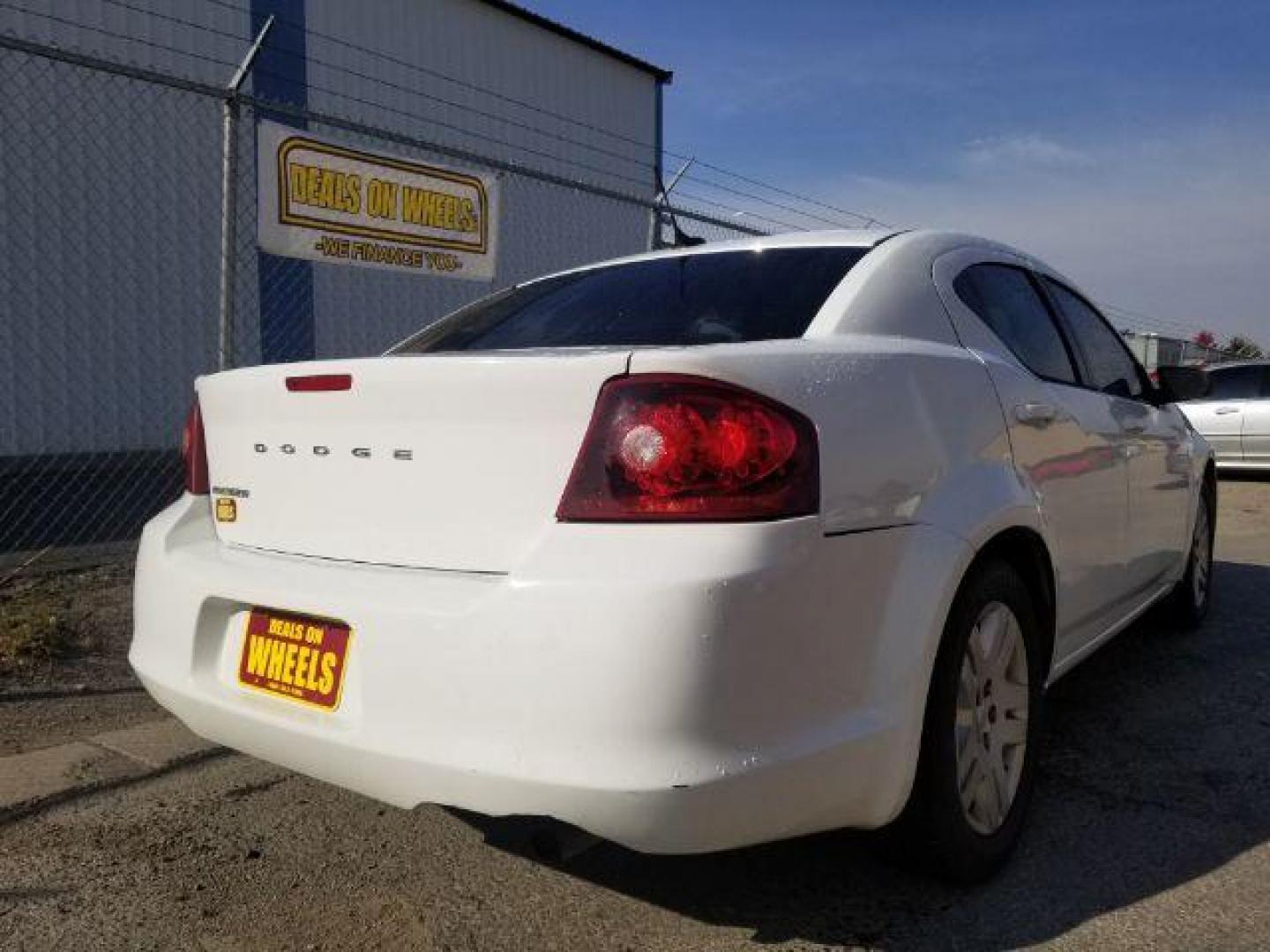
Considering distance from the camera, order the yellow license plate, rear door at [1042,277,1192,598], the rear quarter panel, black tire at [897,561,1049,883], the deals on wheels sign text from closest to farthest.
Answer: the rear quarter panel
the yellow license plate
black tire at [897,561,1049,883]
rear door at [1042,277,1192,598]
the deals on wheels sign text

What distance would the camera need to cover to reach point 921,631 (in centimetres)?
215

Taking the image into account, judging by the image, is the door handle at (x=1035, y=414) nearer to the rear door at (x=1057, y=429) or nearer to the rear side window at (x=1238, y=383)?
the rear door at (x=1057, y=429)

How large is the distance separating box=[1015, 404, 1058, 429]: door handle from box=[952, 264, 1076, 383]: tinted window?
15 cm

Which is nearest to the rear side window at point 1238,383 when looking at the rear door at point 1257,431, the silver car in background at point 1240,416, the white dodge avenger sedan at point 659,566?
the silver car in background at point 1240,416

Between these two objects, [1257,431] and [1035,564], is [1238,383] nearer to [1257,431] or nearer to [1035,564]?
[1257,431]

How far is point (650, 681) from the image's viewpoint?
5.98 ft

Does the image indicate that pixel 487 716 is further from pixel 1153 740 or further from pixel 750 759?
pixel 1153 740

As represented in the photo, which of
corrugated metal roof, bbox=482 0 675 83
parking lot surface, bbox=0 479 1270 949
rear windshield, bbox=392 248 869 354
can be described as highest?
corrugated metal roof, bbox=482 0 675 83

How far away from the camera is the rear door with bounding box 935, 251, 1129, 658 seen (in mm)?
2795

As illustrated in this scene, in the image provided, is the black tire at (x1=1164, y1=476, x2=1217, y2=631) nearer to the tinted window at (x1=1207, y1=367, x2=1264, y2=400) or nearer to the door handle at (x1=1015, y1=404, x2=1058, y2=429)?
the door handle at (x1=1015, y1=404, x2=1058, y2=429)

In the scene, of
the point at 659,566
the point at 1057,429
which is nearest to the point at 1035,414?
the point at 1057,429

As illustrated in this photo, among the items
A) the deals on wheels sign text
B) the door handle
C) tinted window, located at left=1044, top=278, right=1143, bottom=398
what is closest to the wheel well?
the door handle

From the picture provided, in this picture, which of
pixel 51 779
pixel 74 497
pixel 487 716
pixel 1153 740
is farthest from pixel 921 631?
pixel 74 497

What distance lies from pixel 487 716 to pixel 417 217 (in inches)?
176
